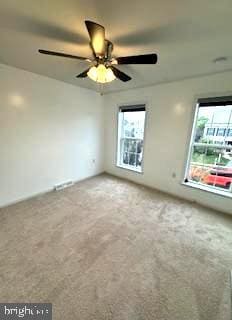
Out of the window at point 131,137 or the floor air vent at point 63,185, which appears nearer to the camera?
the floor air vent at point 63,185

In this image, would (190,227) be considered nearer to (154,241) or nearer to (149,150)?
(154,241)

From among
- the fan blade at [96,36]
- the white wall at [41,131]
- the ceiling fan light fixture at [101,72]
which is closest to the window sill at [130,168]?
the white wall at [41,131]

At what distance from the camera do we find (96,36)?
1286mm

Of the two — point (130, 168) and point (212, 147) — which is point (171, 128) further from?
point (130, 168)

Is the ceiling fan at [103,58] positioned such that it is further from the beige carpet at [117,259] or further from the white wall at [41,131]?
the beige carpet at [117,259]

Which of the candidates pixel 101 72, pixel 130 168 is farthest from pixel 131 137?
pixel 101 72

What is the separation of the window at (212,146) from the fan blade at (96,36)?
2056 mm

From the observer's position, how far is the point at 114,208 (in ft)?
8.91

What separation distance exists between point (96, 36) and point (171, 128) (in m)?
2.30

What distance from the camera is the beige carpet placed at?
1270 mm

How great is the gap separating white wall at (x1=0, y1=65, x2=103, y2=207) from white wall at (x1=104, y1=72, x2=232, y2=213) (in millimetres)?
1026

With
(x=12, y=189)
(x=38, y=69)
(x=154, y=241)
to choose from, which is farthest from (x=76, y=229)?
(x=38, y=69)

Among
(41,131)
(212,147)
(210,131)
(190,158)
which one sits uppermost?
(210,131)

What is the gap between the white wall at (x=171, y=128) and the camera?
267 centimetres
